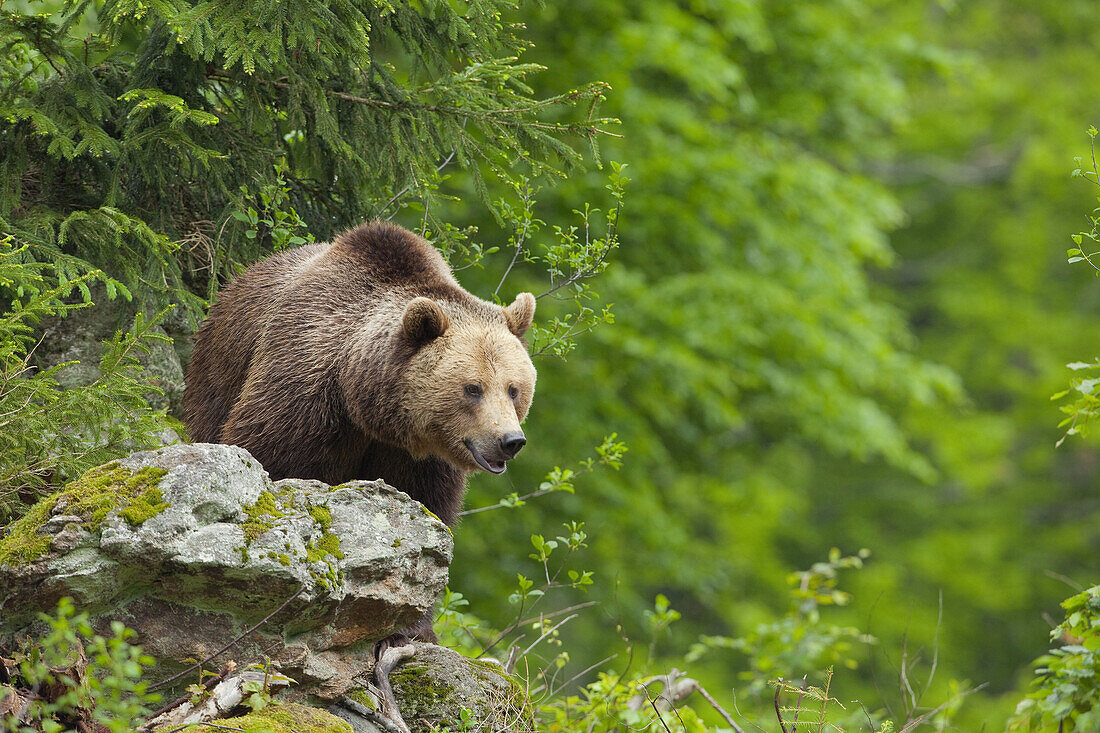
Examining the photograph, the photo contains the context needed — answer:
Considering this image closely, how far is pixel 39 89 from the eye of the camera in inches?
232

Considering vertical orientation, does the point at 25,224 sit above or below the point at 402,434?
above

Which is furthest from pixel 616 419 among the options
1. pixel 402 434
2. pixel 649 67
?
pixel 402 434

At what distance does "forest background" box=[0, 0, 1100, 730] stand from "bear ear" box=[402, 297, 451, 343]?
1.20 m

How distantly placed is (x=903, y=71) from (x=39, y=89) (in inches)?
480

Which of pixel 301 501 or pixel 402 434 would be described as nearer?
pixel 301 501

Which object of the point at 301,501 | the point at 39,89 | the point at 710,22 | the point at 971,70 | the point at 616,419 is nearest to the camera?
the point at 301,501

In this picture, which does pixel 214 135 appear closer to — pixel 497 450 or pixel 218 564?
pixel 497 450

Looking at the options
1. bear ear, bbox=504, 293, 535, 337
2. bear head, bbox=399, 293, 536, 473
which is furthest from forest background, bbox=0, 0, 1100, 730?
bear head, bbox=399, 293, 536, 473

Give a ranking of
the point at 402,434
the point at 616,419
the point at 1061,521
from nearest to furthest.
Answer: the point at 402,434
the point at 616,419
the point at 1061,521

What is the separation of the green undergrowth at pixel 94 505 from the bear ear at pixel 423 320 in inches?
60.6

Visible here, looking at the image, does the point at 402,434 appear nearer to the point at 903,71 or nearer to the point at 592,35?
the point at 592,35

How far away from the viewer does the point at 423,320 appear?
535cm

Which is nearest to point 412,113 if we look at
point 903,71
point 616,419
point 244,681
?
point 244,681

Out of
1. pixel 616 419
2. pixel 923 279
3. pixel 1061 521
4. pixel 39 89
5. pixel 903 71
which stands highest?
pixel 39 89
